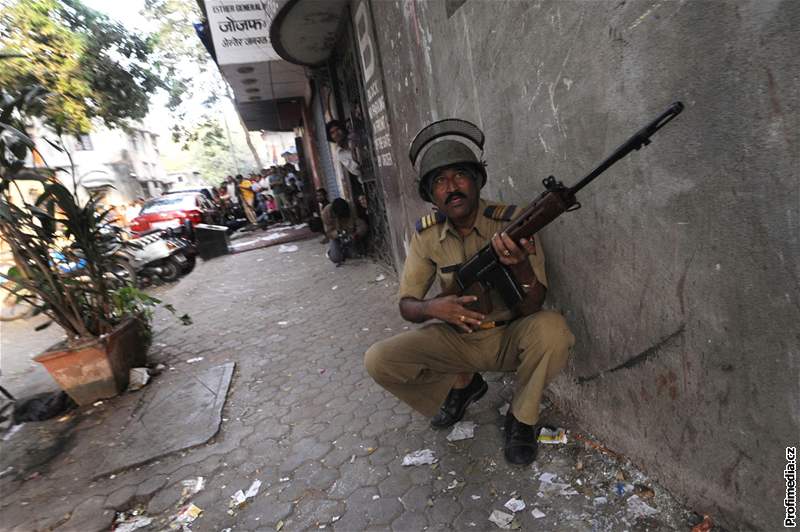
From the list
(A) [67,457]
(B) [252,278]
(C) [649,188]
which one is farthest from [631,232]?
(B) [252,278]

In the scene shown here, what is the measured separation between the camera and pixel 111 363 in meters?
3.67

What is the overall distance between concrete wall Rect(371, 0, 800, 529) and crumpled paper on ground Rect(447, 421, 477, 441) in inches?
22.5

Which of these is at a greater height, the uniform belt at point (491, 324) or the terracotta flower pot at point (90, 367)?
the uniform belt at point (491, 324)

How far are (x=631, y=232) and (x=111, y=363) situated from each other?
13.3 ft

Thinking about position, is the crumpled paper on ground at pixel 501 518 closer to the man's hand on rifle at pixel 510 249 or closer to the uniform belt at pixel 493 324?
the uniform belt at pixel 493 324

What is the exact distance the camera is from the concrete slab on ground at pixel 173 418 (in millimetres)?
2797

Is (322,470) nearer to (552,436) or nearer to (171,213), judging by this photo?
(552,436)

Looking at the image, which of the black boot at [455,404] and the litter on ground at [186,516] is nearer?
the litter on ground at [186,516]

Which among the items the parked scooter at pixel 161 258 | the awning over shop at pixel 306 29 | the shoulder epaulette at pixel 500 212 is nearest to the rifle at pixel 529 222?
the shoulder epaulette at pixel 500 212

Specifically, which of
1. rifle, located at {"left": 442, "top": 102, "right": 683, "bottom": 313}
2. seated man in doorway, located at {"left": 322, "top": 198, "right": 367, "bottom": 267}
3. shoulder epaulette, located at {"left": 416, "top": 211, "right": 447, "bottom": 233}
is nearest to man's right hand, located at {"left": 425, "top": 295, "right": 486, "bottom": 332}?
rifle, located at {"left": 442, "top": 102, "right": 683, "bottom": 313}

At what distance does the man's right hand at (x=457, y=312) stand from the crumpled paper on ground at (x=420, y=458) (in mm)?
774

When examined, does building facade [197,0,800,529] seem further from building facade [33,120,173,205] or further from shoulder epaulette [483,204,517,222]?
building facade [33,120,173,205]

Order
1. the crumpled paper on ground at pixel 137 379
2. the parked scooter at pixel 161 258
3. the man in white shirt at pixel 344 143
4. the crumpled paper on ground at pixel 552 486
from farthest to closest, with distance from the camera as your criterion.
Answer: the parked scooter at pixel 161 258 → the man in white shirt at pixel 344 143 → the crumpled paper on ground at pixel 137 379 → the crumpled paper on ground at pixel 552 486

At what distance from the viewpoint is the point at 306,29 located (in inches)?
213
